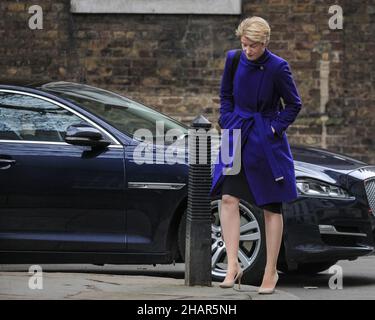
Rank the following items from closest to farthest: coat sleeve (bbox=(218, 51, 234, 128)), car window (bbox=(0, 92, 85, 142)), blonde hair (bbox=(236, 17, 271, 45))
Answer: blonde hair (bbox=(236, 17, 271, 45)) → coat sleeve (bbox=(218, 51, 234, 128)) → car window (bbox=(0, 92, 85, 142))

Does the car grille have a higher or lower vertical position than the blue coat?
lower

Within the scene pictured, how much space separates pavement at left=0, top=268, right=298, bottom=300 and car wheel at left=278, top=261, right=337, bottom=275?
196 centimetres

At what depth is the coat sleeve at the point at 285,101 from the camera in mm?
7527

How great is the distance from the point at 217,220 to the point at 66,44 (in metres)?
7.16

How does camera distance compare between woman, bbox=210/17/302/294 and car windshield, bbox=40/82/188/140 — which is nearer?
woman, bbox=210/17/302/294

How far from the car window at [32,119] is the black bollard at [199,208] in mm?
1405

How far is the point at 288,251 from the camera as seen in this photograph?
8.73m

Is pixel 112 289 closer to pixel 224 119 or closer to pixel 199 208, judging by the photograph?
pixel 199 208

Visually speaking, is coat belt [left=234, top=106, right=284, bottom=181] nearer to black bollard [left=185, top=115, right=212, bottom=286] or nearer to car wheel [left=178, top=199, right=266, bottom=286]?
black bollard [left=185, top=115, right=212, bottom=286]

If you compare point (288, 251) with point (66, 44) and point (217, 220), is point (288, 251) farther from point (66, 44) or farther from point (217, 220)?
point (66, 44)

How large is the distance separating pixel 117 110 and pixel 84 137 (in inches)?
29.2

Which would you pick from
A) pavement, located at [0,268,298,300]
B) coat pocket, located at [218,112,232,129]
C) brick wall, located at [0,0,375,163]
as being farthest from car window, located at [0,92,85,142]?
brick wall, located at [0,0,375,163]

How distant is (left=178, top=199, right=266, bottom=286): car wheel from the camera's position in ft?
28.5

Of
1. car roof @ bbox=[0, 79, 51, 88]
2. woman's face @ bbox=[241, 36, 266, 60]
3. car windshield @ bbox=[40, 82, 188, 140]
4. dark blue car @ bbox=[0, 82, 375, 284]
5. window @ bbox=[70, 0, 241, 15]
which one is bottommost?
dark blue car @ bbox=[0, 82, 375, 284]
